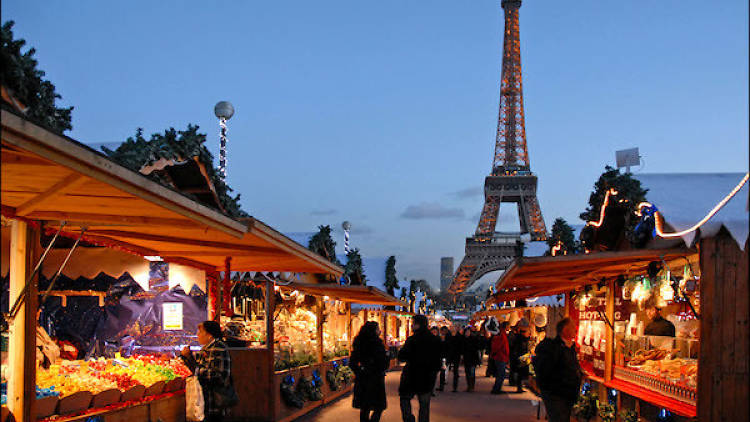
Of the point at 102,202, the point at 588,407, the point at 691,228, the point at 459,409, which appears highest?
the point at 102,202

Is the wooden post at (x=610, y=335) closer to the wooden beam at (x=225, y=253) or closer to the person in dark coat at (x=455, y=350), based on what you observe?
the wooden beam at (x=225, y=253)

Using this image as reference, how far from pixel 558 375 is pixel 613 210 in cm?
290

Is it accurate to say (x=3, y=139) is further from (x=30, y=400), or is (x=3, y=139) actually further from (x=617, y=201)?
(x=617, y=201)

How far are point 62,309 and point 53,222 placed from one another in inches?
385

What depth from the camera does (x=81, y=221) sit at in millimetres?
5895

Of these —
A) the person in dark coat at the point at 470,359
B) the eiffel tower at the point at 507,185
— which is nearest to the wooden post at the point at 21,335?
the person in dark coat at the point at 470,359

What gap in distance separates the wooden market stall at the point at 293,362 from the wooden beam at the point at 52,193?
16.4ft

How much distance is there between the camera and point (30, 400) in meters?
5.67

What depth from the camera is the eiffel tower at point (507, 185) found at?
5950cm

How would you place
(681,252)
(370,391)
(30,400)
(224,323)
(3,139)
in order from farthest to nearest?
(224,323), (370,391), (681,252), (30,400), (3,139)

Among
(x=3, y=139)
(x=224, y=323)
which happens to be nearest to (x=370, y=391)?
(x=224, y=323)

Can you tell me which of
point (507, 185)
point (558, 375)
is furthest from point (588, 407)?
point (507, 185)

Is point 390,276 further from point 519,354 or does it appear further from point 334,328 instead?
point 519,354

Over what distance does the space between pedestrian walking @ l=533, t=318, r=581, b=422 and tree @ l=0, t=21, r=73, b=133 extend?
16.2ft
